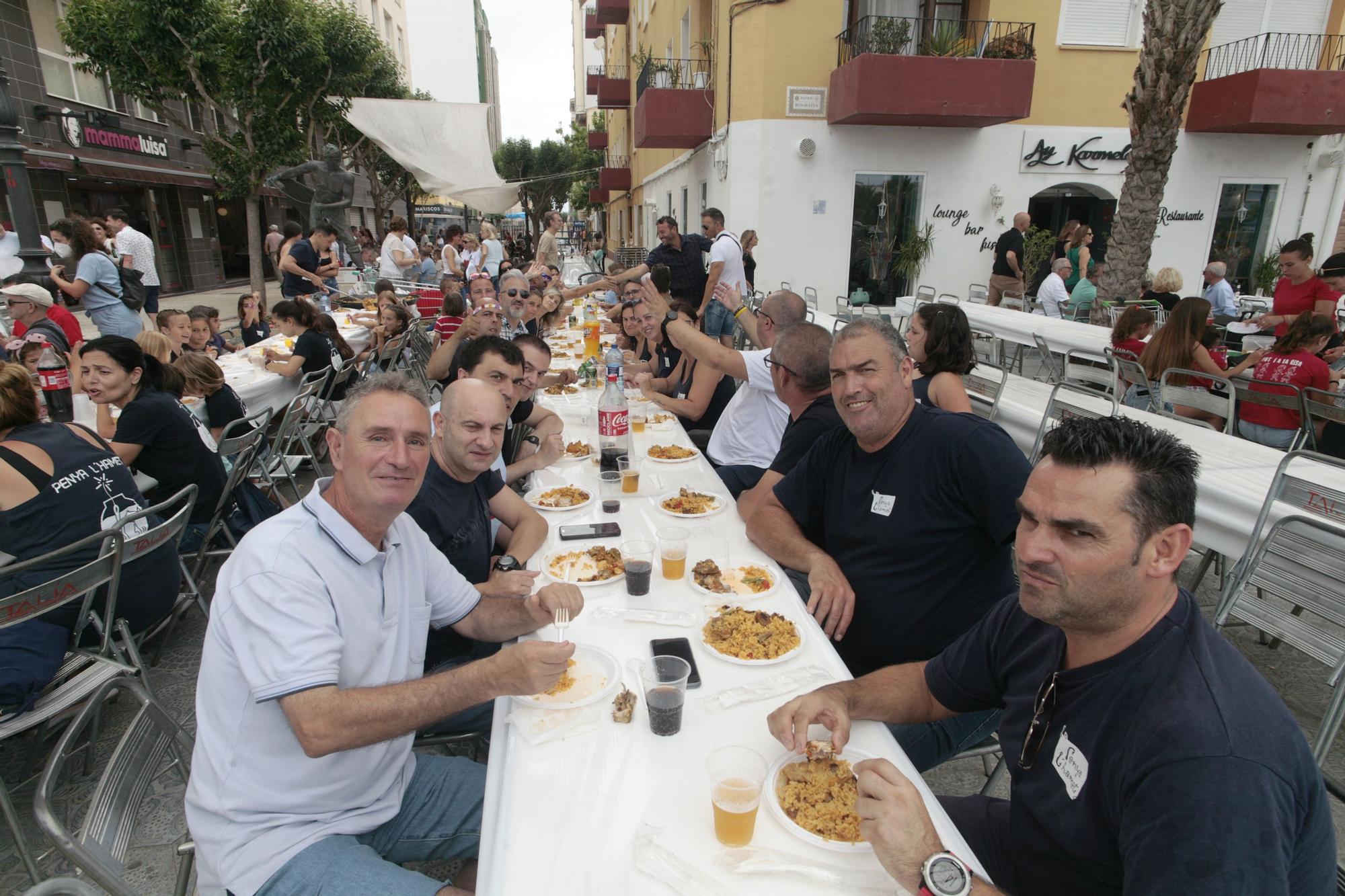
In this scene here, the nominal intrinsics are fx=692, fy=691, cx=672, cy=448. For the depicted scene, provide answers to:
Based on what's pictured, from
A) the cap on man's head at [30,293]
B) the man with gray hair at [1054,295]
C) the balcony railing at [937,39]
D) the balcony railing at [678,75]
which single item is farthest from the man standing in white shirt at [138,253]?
the man with gray hair at [1054,295]

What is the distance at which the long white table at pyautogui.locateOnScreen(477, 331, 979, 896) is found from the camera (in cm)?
129

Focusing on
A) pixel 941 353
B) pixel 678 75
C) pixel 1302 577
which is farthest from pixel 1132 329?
pixel 678 75

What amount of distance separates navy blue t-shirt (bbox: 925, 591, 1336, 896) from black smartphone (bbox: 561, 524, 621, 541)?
5.41 feet

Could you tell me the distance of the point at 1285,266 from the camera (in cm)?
672

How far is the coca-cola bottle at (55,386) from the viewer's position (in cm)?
408

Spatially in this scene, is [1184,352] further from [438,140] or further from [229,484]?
[438,140]

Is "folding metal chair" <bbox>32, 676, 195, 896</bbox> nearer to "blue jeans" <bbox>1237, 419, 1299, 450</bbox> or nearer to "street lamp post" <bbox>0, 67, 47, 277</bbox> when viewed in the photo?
"blue jeans" <bbox>1237, 419, 1299, 450</bbox>

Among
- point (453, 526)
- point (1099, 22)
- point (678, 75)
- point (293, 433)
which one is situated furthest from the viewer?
point (678, 75)

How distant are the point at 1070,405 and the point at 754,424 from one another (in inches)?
81.3

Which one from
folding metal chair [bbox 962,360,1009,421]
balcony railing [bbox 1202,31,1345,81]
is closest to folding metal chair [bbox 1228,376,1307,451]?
folding metal chair [bbox 962,360,1009,421]

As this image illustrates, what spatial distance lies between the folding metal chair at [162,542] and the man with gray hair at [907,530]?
2416 millimetres

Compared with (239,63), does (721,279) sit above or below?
below

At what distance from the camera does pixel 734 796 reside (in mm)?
1344

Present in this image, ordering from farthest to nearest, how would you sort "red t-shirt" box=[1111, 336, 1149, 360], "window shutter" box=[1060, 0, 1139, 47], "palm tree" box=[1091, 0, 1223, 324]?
"window shutter" box=[1060, 0, 1139, 47]
"palm tree" box=[1091, 0, 1223, 324]
"red t-shirt" box=[1111, 336, 1149, 360]
